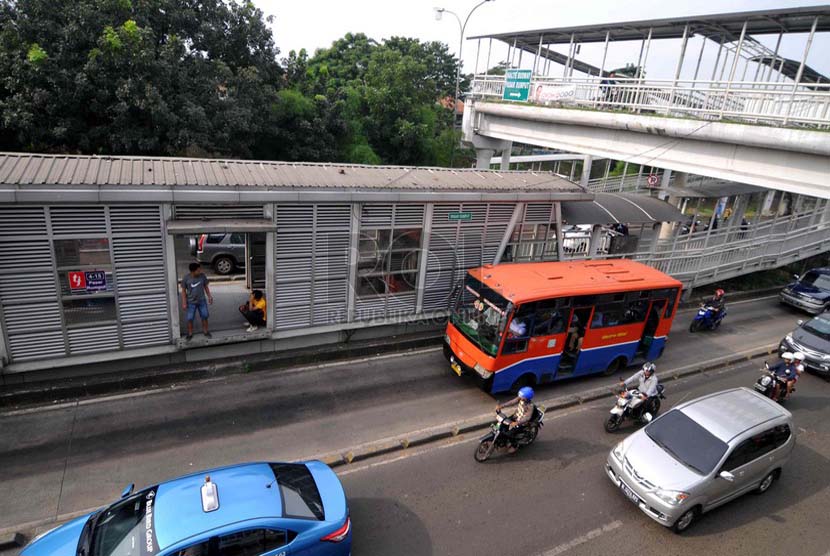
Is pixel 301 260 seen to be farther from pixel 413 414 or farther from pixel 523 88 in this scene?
pixel 523 88

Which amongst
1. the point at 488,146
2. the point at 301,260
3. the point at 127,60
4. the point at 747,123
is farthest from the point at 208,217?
the point at 488,146

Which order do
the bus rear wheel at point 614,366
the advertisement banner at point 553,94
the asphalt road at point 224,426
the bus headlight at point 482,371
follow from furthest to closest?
the advertisement banner at point 553,94 < the bus rear wheel at point 614,366 < the bus headlight at point 482,371 < the asphalt road at point 224,426

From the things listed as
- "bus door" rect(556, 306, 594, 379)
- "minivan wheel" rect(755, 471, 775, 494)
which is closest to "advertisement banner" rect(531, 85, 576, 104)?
"bus door" rect(556, 306, 594, 379)

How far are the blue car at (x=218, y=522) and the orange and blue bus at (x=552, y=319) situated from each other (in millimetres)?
4863

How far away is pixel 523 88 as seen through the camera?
905 inches

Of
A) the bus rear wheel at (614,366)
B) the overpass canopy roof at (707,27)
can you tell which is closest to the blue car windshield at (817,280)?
the overpass canopy roof at (707,27)

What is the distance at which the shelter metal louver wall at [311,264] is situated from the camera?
33.9 feet

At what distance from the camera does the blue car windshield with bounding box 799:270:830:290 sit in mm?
18153

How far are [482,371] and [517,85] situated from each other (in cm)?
1755

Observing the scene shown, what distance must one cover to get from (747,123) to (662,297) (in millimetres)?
6226

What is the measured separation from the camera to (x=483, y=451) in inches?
337

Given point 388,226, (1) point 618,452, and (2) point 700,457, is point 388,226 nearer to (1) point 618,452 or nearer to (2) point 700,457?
(1) point 618,452

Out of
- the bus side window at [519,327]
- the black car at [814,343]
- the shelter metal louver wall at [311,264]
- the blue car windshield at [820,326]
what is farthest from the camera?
the blue car windshield at [820,326]

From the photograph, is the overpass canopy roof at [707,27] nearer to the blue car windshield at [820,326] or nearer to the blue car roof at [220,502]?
the blue car windshield at [820,326]
